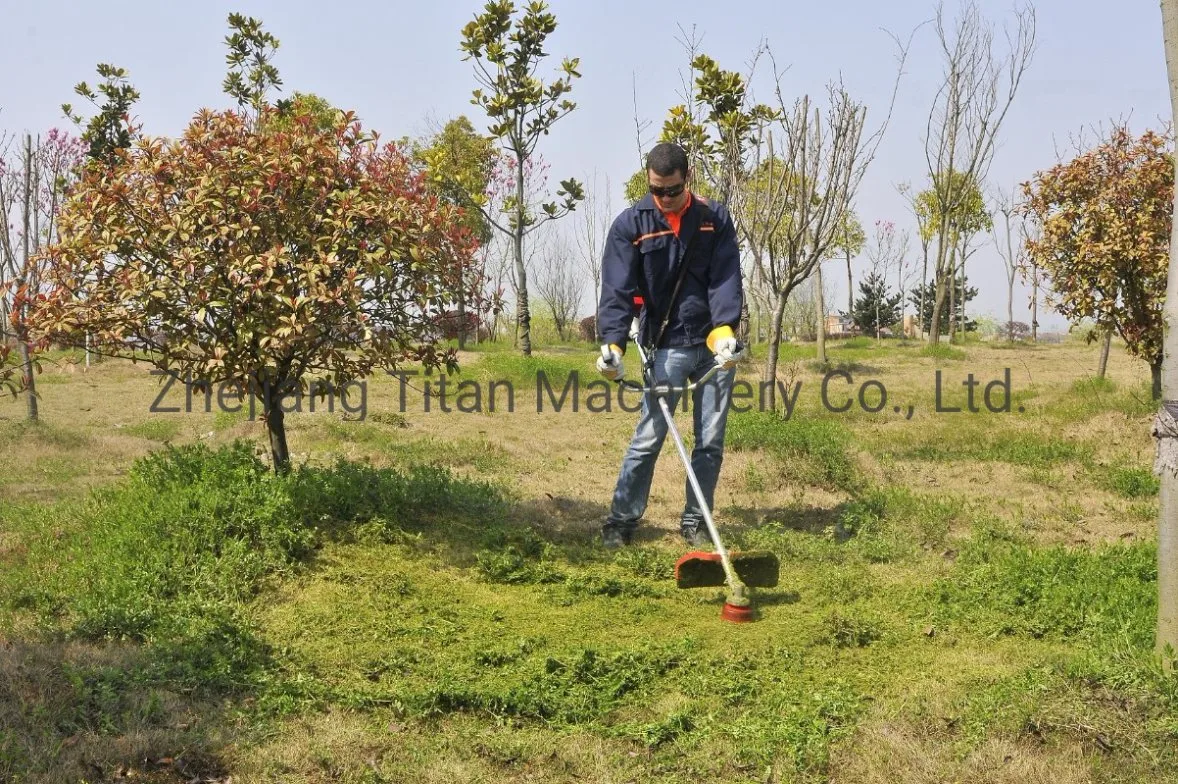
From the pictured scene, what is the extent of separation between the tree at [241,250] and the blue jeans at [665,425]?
54.9 inches

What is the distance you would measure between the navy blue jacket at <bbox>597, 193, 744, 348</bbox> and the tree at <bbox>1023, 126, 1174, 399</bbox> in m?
6.78

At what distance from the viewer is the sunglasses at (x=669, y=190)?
16.6ft

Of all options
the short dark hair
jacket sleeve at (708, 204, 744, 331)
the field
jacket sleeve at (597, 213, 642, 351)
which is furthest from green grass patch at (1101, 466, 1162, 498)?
the short dark hair

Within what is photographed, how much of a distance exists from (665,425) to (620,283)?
2.70 feet

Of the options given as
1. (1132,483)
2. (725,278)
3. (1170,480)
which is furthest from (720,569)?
(1132,483)

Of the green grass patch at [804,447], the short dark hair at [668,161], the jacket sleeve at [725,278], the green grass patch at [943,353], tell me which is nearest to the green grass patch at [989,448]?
the green grass patch at [804,447]

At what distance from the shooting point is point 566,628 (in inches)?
167

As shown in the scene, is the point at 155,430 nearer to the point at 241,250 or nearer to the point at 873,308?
the point at 241,250

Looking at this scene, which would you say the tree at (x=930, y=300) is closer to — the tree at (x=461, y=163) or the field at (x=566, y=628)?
the tree at (x=461, y=163)

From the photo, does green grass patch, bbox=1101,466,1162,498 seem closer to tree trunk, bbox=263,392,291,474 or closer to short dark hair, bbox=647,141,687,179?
short dark hair, bbox=647,141,687,179

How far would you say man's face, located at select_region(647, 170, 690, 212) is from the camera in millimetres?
5020

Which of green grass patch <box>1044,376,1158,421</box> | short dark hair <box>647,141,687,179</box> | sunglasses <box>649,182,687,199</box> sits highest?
short dark hair <box>647,141,687,179</box>

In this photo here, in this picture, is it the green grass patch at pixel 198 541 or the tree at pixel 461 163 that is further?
the tree at pixel 461 163

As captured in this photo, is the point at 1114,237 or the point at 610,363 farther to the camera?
the point at 1114,237
